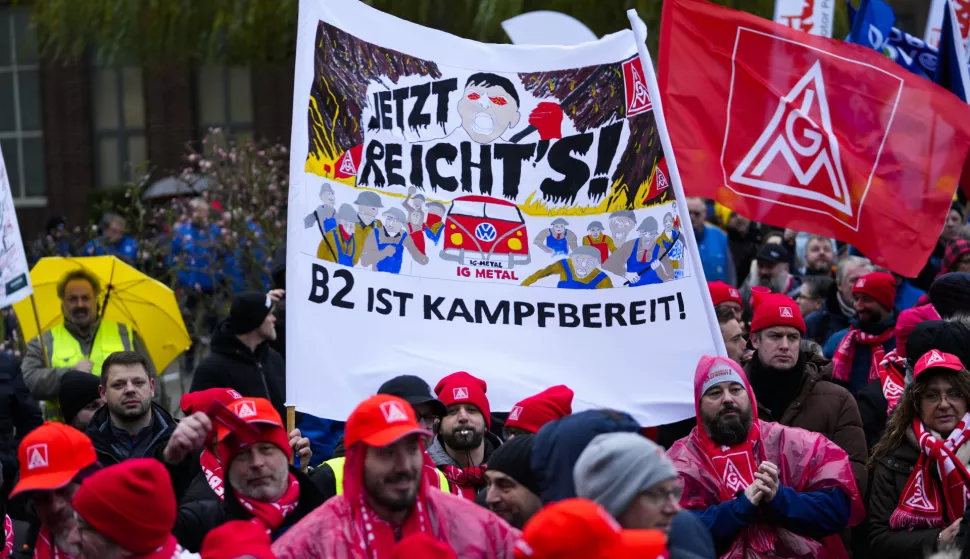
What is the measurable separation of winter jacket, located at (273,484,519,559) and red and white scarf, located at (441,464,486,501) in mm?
1642

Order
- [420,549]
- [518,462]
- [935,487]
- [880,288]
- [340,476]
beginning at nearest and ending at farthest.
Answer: [420,549], [518,462], [340,476], [935,487], [880,288]

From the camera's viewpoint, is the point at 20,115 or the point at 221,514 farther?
the point at 20,115

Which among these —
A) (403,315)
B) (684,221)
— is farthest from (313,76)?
(684,221)

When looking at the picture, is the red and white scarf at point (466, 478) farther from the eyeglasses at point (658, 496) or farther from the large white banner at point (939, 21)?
the large white banner at point (939, 21)

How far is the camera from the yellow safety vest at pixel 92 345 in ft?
28.7

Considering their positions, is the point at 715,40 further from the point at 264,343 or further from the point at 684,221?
the point at 264,343

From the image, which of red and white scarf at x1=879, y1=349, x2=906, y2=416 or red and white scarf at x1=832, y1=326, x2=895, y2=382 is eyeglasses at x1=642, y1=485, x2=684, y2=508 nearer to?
red and white scarf at x1=879, y1=349, x2=906, y2=416

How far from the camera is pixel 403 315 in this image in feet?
20.2

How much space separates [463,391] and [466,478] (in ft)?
1.15

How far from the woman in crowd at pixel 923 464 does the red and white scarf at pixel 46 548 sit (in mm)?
3184

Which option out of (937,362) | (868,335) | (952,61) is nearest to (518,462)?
(937,362)

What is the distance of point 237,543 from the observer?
424cm

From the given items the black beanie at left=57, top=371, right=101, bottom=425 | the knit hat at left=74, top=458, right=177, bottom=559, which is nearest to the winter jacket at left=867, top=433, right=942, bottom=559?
the knit hat at left=74, top=458, right=177, bottom=559

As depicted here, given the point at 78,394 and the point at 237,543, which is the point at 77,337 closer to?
the point at 78,394
